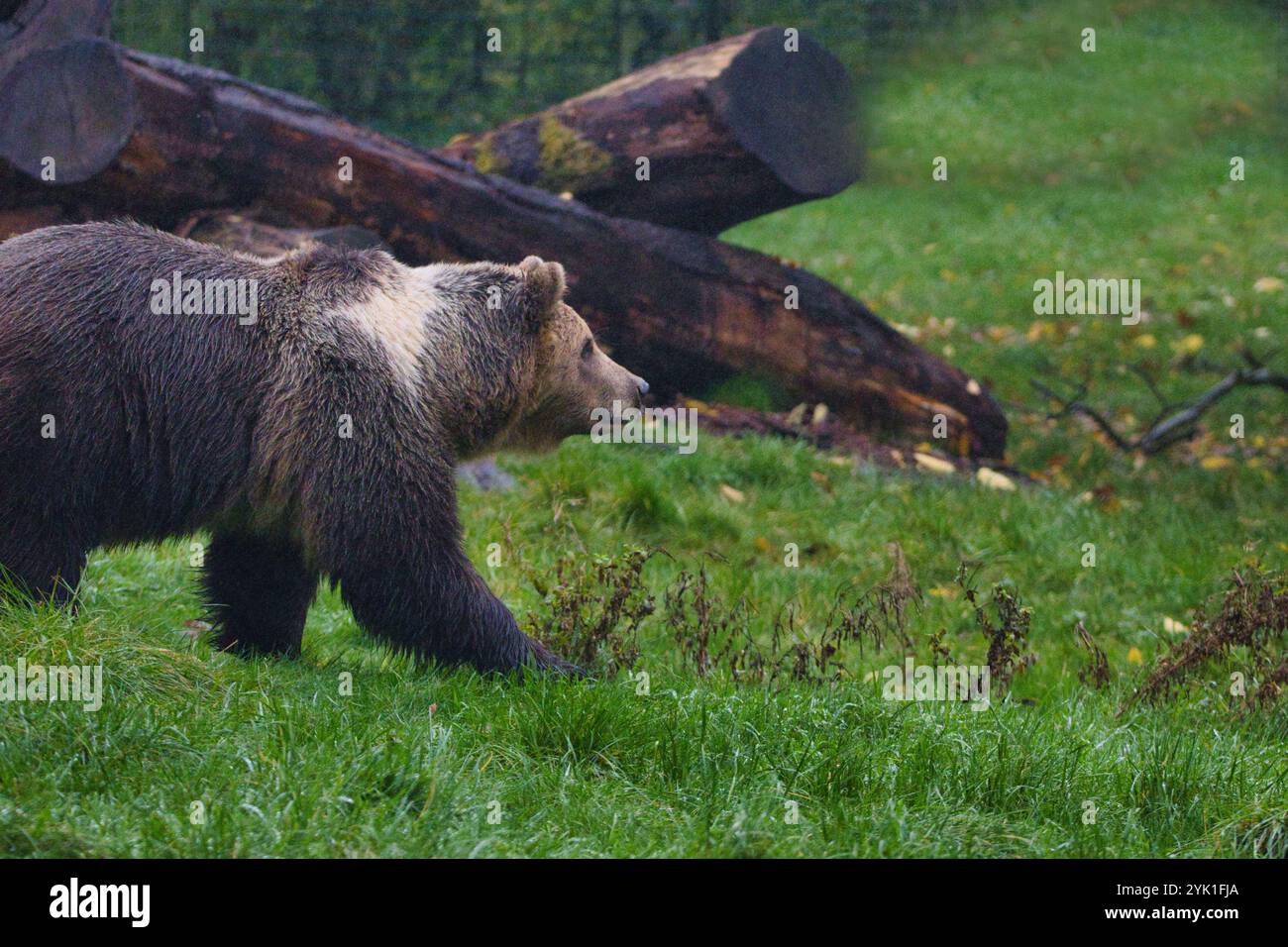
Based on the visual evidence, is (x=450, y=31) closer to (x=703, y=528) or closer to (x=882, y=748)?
(x=703, y=528)

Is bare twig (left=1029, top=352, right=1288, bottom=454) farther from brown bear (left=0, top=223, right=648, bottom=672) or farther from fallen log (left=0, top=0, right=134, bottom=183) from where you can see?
fallen log (left=0, top=0, right=134, bottom=183)

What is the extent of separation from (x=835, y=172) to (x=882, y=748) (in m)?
5.47

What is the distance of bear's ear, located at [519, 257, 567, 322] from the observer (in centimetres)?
551

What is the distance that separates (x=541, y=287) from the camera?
5.52 meters

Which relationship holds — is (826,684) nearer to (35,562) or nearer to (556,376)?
(556,376)

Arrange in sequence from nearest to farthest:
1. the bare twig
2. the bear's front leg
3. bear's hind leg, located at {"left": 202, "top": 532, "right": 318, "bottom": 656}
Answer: the bear's front leg, bear's hind leg, located at {"left": 202, "top": 532, "right": 318, "bottom": 656}, the bare twig

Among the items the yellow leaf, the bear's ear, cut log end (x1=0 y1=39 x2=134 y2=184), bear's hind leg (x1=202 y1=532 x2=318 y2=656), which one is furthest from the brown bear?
the yellow leaf

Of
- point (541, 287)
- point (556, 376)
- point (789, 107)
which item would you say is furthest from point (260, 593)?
point (789, 107)

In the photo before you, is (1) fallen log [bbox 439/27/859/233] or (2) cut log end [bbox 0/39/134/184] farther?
(1) fallen log [bbox 439/27/859/233]

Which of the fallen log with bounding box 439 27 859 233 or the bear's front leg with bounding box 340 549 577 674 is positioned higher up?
the fallen log with bounding box 439 27 859 233

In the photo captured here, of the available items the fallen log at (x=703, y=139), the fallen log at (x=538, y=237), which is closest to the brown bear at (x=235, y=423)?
the fallen log at (x=538, y=237)

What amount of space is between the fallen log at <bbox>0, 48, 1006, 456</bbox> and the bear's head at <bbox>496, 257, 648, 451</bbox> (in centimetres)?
287

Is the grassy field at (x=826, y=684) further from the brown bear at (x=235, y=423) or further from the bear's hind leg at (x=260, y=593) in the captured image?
the brown bear at (x=235, y=423)
